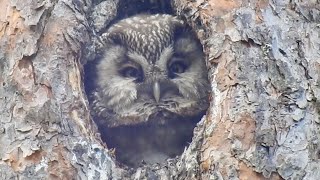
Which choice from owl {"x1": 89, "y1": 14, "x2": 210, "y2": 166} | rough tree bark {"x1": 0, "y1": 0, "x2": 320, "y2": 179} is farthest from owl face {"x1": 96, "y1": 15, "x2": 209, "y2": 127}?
rough tree bark {"x1": 0, "y1": 0, "x2": 320, "y2": 179}

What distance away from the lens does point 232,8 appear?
247 cm

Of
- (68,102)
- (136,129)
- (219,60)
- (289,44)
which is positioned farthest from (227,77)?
(136,129)

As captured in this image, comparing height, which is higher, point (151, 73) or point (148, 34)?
point (148, 34)

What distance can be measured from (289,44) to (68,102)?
743 millimetres

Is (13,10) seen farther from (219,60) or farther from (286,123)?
(286,123)

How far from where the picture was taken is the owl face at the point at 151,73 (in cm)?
283

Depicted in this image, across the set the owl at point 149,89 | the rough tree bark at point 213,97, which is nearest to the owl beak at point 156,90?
the owl at point 149,89

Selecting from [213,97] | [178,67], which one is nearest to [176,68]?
[178,67]

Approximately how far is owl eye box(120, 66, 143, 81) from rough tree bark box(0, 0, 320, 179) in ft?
1.13

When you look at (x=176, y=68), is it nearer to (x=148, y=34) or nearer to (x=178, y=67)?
(x=178, y=67)

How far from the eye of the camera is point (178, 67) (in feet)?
9.43

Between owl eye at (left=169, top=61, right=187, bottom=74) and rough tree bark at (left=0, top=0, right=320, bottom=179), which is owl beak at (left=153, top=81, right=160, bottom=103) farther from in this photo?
rough tree bark at (left=0, top=0, right=320, bottom=179)

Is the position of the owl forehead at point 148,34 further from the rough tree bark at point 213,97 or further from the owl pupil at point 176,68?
the rough tree bark at point 213,97

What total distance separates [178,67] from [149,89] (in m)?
0.14
